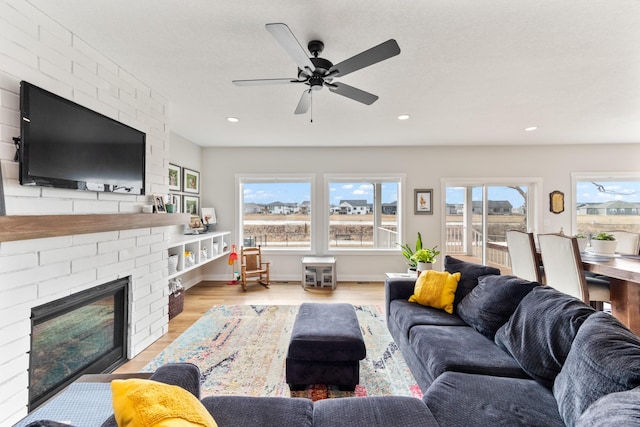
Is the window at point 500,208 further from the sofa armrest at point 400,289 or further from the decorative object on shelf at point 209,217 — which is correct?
the decorative object on shelf at point 209,217

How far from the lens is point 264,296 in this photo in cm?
396

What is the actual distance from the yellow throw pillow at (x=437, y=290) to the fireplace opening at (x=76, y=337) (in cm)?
266

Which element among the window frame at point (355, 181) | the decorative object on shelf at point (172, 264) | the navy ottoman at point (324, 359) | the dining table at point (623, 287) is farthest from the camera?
the window frame at point (355, 181)

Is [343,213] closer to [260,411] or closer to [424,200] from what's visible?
[424,200]

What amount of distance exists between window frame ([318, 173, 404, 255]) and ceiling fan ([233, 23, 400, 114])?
8.86ft

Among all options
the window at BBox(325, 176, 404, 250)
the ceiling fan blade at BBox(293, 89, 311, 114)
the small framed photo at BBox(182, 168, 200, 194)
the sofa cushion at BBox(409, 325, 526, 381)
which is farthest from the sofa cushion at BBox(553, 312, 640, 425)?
the small framed photo at BBox(182, 168, 200, 194)

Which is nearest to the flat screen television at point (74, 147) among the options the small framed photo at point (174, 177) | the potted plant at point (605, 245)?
the small framed photo at point (174, 177)

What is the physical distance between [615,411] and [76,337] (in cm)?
300

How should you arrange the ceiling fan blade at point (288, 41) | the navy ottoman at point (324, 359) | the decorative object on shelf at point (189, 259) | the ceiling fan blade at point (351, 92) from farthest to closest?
the decorative object on shelf at point (189, 259) → the ceiling fan blade at point (351, 92) → the navy ottoman at point (324, 359) → the ceiling fan blade at point (288, 41)

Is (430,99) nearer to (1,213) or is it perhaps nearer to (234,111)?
(234,111)

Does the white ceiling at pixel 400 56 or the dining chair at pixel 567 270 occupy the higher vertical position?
the white ceiling at pixel 400 56

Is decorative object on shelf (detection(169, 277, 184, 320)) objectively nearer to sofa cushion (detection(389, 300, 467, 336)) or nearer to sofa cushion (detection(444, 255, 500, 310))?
sofa cushion (detection(389, 300, 467, 336))

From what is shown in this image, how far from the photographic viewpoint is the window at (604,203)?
4645mm

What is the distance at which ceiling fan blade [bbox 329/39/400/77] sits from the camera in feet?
4.77
